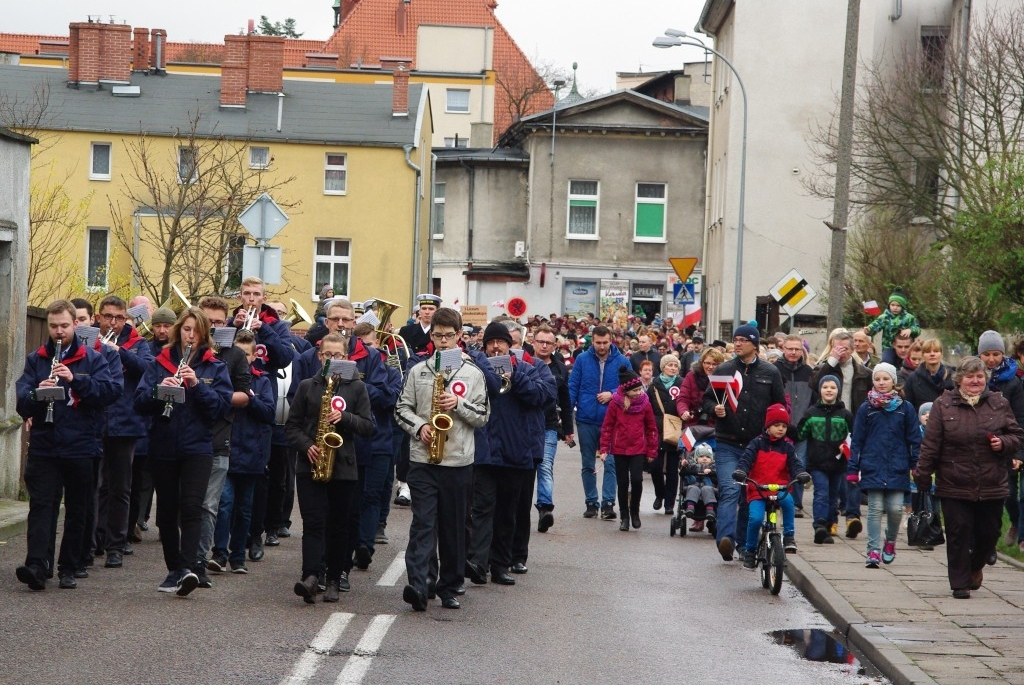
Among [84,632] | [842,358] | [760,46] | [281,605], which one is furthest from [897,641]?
[760,46]

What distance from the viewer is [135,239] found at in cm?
4772

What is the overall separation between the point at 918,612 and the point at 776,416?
2381mm

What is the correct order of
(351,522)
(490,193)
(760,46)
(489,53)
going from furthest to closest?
(489,53), (490,193), (760,46), (351,522)

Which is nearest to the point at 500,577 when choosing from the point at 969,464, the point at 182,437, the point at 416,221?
the point at 182,437

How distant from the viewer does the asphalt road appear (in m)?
8.59

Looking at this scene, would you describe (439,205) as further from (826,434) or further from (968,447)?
(968,447)

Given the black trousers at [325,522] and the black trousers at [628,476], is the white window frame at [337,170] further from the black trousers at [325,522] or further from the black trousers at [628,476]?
the black trousers at [325,522]

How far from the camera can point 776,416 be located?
13227 millimetres

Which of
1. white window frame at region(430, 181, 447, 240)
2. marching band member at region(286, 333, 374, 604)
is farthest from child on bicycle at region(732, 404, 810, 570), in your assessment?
white window frame at region(430, 181, 447, 240)

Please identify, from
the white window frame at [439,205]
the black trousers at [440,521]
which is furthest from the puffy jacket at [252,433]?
the white window frame at [439,205]

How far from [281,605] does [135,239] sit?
38.5 metres

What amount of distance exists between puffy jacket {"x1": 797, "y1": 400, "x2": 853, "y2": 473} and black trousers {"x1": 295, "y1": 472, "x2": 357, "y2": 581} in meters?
6.07

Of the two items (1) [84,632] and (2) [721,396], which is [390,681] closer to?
(1) [84,632]

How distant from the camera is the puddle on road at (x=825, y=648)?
9.51 m
